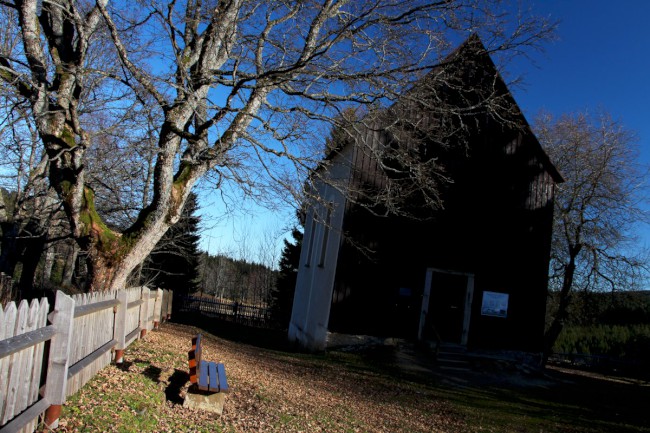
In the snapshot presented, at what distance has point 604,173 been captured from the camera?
25891 millimetres

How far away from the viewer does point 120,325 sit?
8.76 metres

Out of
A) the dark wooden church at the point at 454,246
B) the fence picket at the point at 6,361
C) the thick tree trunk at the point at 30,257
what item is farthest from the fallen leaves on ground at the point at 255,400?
the thick tree trunk at the point at 30,257

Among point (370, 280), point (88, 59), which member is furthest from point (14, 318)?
point (88, 59)

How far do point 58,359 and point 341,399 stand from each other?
21.9 feet

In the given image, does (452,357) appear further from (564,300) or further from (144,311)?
(564,300)

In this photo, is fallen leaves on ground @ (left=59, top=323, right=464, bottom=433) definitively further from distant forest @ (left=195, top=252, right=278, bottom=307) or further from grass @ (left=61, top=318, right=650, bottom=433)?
distant forest @ (left=195, top=252, right=278, bottom=307)

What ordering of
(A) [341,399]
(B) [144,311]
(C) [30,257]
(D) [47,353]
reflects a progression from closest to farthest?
(D) [47,353] → (A) [341,399] → (B) [144,311] → (C) [30,257]

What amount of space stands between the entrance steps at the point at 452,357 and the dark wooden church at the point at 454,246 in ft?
1.71

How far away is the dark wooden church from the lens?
1758 centimetres

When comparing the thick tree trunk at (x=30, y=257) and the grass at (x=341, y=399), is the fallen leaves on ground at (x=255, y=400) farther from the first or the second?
A: the thick tree trunk at (x=30, y=257)

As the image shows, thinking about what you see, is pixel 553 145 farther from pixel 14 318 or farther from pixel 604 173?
pixel 14 318

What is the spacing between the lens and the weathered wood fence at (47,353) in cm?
424

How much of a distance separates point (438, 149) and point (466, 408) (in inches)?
373

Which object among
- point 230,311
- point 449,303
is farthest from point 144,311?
point 230,311
